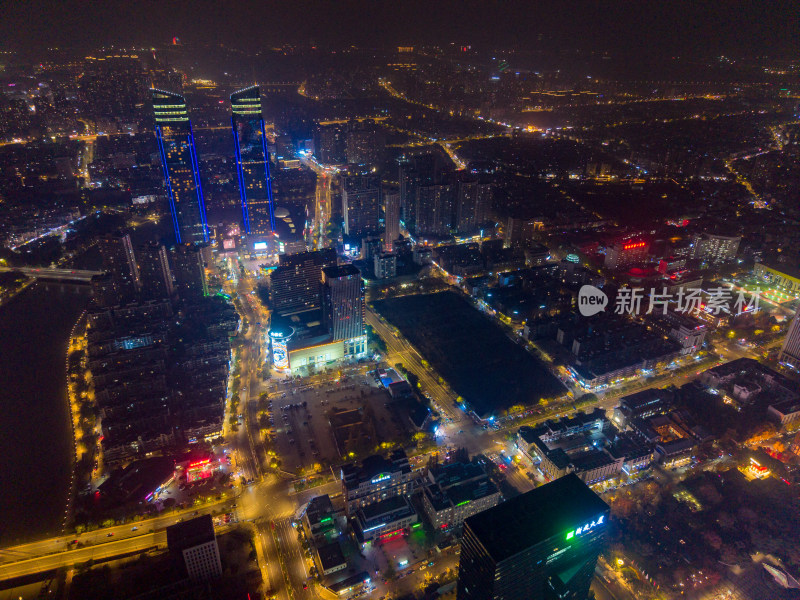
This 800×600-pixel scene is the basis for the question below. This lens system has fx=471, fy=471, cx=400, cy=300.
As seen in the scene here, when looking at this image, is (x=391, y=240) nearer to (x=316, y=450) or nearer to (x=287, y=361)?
(x=287, y=361)

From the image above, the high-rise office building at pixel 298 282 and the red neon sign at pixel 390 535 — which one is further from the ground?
the high-rise office building at pixel 298 282

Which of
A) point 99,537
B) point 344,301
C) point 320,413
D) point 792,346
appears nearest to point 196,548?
point 99,537

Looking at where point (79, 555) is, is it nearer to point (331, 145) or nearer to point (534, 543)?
point (534, 543)

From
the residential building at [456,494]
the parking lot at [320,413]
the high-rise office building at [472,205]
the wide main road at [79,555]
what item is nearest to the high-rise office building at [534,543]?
the residential building at [456,494]

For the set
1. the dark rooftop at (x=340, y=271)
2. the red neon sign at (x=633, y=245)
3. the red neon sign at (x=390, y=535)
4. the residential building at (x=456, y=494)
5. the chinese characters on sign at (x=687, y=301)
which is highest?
the dark rooftop at (x=340, y=271)

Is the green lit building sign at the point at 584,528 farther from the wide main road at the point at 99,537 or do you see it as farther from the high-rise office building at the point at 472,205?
the high-rise office building at the point at 472,205

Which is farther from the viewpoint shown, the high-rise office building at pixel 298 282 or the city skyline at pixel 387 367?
the high-rise office building at pixel 298 282
